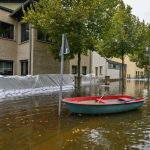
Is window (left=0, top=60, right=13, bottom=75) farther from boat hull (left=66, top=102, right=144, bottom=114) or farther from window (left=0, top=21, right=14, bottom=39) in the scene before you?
boat hull (left=66, top=102, right=144, bottom=114)

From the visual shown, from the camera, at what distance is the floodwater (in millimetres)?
7816

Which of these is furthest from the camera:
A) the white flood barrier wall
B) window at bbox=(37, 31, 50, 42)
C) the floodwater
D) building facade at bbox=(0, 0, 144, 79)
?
window at bbox=(37, 31, 50, 42)

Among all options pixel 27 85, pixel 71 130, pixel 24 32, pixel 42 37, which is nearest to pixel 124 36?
pixel 42 37

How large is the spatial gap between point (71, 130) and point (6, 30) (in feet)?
61.1

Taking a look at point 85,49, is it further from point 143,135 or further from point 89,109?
point 143,135

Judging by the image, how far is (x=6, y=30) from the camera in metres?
26.3

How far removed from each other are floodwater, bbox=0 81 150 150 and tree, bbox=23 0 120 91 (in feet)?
23.7

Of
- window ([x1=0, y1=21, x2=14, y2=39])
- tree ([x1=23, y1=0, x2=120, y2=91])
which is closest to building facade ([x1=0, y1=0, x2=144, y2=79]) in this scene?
window ([x1=0, y1=21, x2=14, y2=39])

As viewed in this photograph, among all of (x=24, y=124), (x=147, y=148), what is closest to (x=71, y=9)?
(x=24, y=124)

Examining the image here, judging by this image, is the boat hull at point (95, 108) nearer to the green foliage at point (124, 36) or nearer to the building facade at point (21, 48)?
the building facade at point (21, 48)

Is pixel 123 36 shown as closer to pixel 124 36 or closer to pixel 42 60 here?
pixel 124 36

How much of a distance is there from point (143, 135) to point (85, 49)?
12.1m

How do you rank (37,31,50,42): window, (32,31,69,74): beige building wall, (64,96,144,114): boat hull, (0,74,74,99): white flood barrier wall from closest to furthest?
1. (64,96,144,114): boat hull
2. (0,74,74,99): white flood barrier wall
3. (32,31,69,74): beige building wall
4. (37,31,50,42): window

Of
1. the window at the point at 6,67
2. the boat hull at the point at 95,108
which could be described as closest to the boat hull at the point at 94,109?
the boat hull at the point at 95,108
